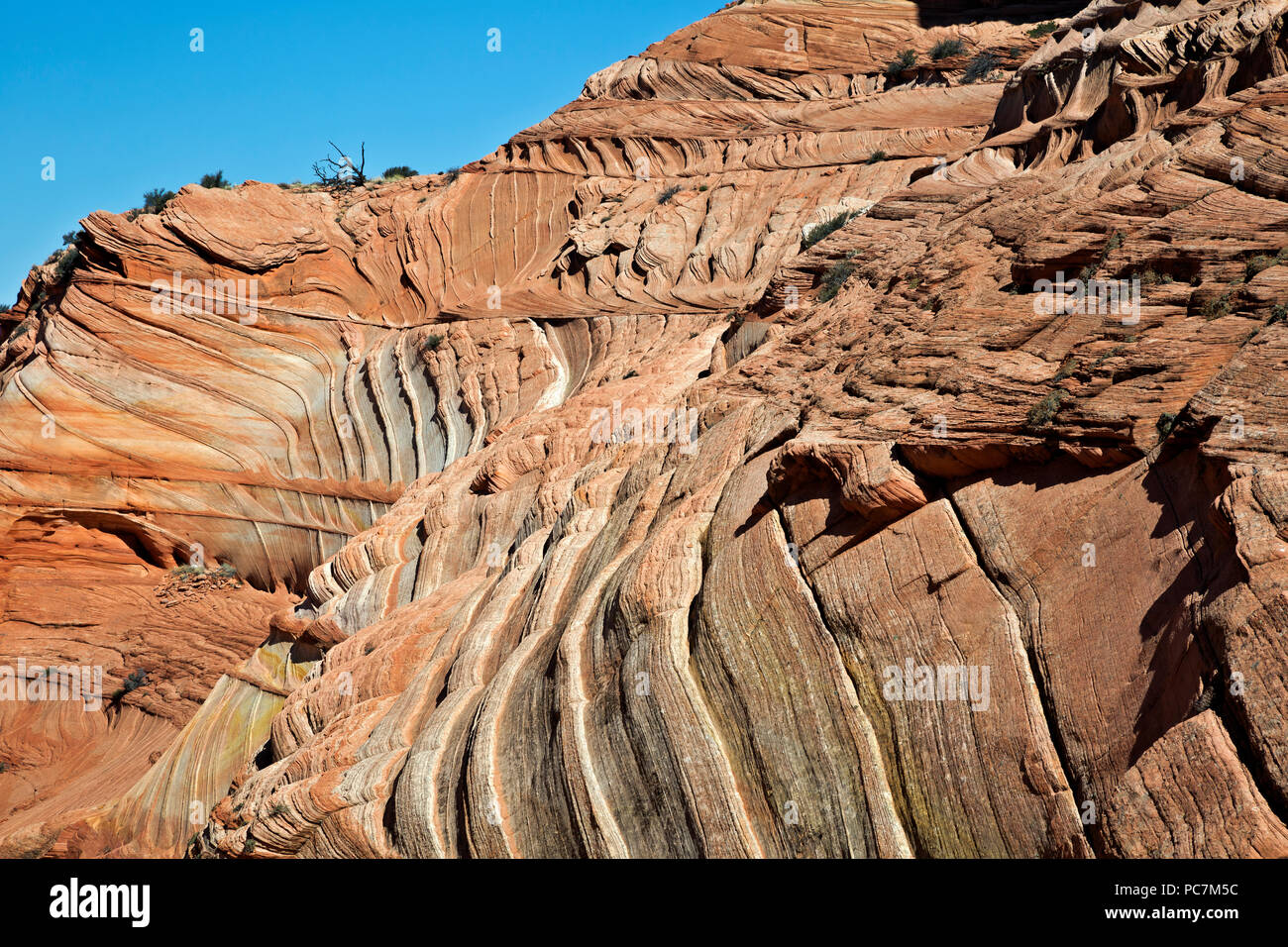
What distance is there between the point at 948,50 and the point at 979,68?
1.79m

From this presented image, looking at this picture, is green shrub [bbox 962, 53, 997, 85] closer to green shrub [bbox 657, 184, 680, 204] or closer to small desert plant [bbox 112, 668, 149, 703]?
green shrub [bbox 657, 184, 680, 204]

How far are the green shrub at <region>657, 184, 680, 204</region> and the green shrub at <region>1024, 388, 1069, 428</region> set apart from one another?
21681 mm

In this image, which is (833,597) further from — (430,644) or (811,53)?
(811,53)

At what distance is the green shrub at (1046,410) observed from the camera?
6.95 metres

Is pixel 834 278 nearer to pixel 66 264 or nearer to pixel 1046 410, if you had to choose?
pixel 1046 410

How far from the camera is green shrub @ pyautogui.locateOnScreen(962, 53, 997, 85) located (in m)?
28.0

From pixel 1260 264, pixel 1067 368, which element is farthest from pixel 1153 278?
pixel 1067 368

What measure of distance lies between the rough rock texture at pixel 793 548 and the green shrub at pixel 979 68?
7.67 ft

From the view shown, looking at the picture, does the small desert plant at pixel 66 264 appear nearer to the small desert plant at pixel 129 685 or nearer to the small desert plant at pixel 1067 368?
the small desert plant at pixel 129 685

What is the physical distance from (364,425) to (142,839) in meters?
14.5

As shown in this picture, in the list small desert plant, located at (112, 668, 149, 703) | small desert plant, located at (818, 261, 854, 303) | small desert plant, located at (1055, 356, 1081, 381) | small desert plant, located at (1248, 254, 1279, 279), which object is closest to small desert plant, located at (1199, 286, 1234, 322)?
small desert plant, located at (1248, 254, 1279, 279)

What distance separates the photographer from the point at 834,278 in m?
13.7

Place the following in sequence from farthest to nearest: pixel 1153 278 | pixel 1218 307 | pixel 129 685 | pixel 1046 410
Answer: pixel 129 685 → pixel 1153 278 → pixel 1218 307 → pixel 1046 410

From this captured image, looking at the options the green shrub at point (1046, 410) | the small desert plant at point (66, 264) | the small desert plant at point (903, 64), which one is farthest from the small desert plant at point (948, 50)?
the green shrub at point (1046, 410)
